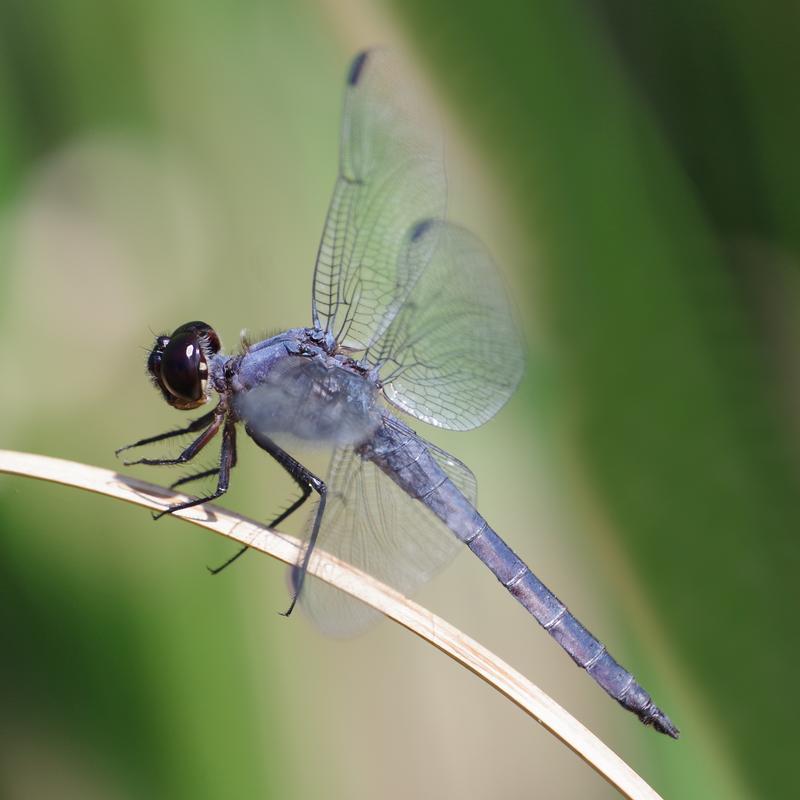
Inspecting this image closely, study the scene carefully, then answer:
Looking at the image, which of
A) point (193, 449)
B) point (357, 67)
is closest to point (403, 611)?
point (193, 449)

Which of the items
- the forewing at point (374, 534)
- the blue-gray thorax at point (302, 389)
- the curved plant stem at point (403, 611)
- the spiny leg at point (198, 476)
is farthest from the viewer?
the spiny leg at point (198, 476)

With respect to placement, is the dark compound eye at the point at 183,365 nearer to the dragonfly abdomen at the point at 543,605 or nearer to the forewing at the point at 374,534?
the forewing at the point at 374,534

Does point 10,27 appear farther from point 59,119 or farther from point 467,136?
point 467,136

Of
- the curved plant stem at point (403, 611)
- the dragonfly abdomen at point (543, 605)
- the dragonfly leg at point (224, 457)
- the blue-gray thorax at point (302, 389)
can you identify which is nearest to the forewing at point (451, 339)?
the blue-gray thorax at point (302, 389)

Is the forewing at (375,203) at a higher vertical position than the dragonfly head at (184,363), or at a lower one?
higher

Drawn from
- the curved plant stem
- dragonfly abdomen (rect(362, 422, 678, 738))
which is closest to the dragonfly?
dragonfly abdomen (rect(362, 422, 678, 738))

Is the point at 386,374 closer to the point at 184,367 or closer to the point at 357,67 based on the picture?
the point at 184,367

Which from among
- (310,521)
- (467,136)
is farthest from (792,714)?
(467,136)
